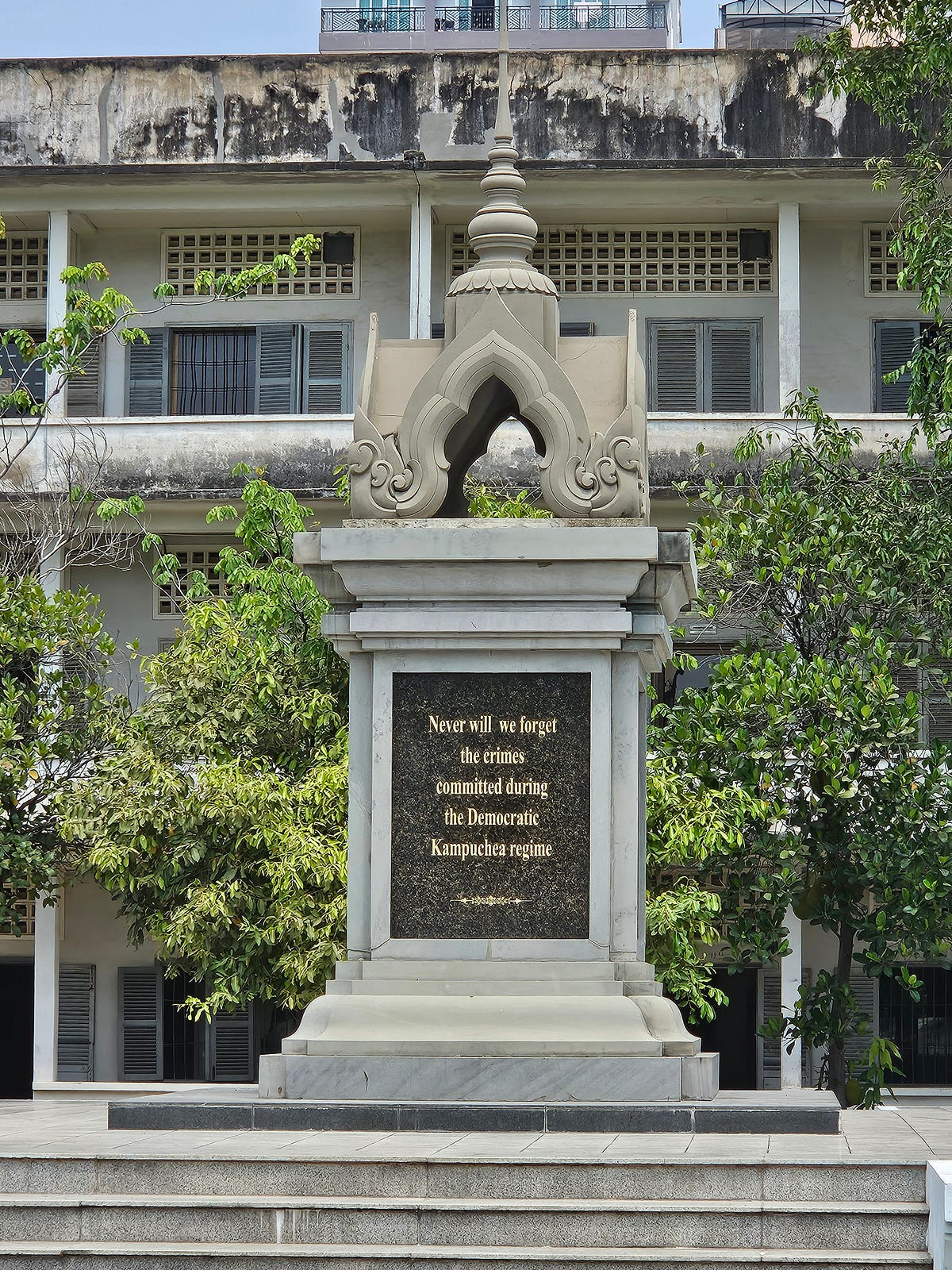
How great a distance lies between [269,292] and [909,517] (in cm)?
900

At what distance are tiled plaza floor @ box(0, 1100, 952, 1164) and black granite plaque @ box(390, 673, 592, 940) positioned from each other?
3.58 feet

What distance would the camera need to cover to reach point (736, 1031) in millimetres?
20469

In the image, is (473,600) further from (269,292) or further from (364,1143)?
(269,292)

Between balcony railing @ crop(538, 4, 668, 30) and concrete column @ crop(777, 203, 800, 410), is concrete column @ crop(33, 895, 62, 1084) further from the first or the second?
balcony railing @ crop(538, 4, 668, 30)

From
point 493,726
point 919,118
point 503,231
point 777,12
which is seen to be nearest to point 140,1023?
point 919,118

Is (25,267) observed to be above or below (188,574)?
above

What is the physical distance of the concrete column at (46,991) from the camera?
19.0 m

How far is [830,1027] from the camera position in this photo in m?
14.9

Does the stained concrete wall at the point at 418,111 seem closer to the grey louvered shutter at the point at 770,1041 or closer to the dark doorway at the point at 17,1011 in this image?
the grey louvered shutter at the point at 770,1041

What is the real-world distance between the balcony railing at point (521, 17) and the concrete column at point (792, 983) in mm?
16214

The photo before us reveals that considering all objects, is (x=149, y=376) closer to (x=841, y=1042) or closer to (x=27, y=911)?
(x=27, y=911)

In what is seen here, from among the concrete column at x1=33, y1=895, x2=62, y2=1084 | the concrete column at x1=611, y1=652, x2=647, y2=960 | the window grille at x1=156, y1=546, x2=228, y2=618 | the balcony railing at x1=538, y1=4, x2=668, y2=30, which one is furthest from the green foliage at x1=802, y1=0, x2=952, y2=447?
the balcony railing at x1=538, y1=4, x2=668, y2=30

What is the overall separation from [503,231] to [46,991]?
39.9ft

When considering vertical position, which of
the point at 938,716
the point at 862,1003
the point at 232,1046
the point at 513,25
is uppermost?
the point at 513,25
